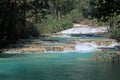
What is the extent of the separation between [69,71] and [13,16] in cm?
1588

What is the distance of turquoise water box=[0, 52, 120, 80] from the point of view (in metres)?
17.7

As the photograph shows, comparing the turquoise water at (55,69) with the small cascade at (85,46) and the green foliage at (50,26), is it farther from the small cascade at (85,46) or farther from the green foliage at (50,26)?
the green foliage at (50,26)

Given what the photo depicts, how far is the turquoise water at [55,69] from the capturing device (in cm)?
1773

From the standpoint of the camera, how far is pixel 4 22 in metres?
34.4

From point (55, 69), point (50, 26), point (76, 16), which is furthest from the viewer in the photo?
point (76, 16)

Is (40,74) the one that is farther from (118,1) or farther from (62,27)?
(62,27)

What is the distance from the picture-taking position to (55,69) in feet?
67.5

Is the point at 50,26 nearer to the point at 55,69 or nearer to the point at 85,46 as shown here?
the point at 85,46

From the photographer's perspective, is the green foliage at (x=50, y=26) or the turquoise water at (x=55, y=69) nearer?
the turquoise water at (x=55, y=69)

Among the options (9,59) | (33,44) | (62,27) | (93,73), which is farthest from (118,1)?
(62,27)

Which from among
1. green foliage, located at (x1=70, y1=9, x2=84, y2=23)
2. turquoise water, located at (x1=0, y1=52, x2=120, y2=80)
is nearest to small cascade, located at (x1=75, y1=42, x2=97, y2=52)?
turquoise water, located at (x1=0, y1=52, x2=120, y2=80)

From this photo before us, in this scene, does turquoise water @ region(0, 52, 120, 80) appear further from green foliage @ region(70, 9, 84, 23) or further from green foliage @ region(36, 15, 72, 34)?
green foliage @ region(70, 9, 84, 23)

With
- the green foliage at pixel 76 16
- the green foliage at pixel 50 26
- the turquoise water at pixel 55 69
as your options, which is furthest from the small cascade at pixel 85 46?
the green foliage at pixel 76 16

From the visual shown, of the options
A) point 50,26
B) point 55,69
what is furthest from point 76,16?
point 55,69
